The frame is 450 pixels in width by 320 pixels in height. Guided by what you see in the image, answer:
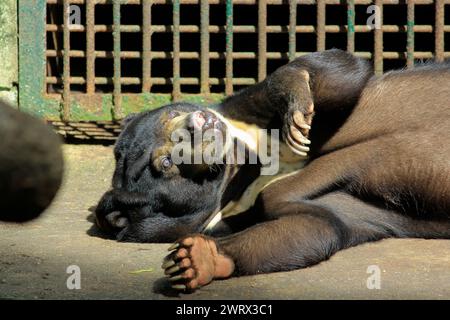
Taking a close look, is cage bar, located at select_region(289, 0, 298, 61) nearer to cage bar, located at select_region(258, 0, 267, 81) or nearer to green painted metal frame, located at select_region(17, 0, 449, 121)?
green painted metal frame, located at select_region(17, 0, 449, 121)

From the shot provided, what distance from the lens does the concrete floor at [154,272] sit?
11.4ft

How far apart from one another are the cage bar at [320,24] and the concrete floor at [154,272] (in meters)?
2.01

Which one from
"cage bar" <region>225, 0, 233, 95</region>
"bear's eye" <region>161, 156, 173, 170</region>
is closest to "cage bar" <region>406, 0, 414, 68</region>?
"cage bar" <region>225, 0, 233, 95</region>

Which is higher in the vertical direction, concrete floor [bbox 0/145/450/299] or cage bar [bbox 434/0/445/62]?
cage bar [bbox 434/0/445/62]

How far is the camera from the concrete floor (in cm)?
347

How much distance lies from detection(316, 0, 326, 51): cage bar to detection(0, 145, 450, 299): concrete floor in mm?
2008

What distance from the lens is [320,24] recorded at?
6.15 m

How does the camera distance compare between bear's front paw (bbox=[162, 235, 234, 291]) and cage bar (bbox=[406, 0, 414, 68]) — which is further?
cage bar (bbox=[406, 0, 414, 68])

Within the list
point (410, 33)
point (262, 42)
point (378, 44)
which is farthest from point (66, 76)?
point (410, 33)

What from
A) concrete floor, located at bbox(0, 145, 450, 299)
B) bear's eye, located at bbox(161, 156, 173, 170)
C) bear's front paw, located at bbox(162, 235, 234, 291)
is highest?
bear's eye, located at bbox(161, 156, 173, 170)

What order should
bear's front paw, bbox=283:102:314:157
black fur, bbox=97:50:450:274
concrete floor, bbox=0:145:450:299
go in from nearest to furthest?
concrete floor, bbox=0:145:450:299 < bear's front paw, bbox=283:102:314:157 < black fur, bbox=97:50:450:274

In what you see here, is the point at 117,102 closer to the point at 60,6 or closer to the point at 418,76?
the point at 60,6

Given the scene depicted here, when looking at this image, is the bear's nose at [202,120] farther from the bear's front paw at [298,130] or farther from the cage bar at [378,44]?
the cage bar at [378,44]

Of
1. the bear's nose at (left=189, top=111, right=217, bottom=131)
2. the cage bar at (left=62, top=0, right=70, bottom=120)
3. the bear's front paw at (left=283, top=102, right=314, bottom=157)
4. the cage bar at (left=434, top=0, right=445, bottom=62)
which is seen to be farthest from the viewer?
the cage bar at (left=62, top=0, right=70, bottom=120)
